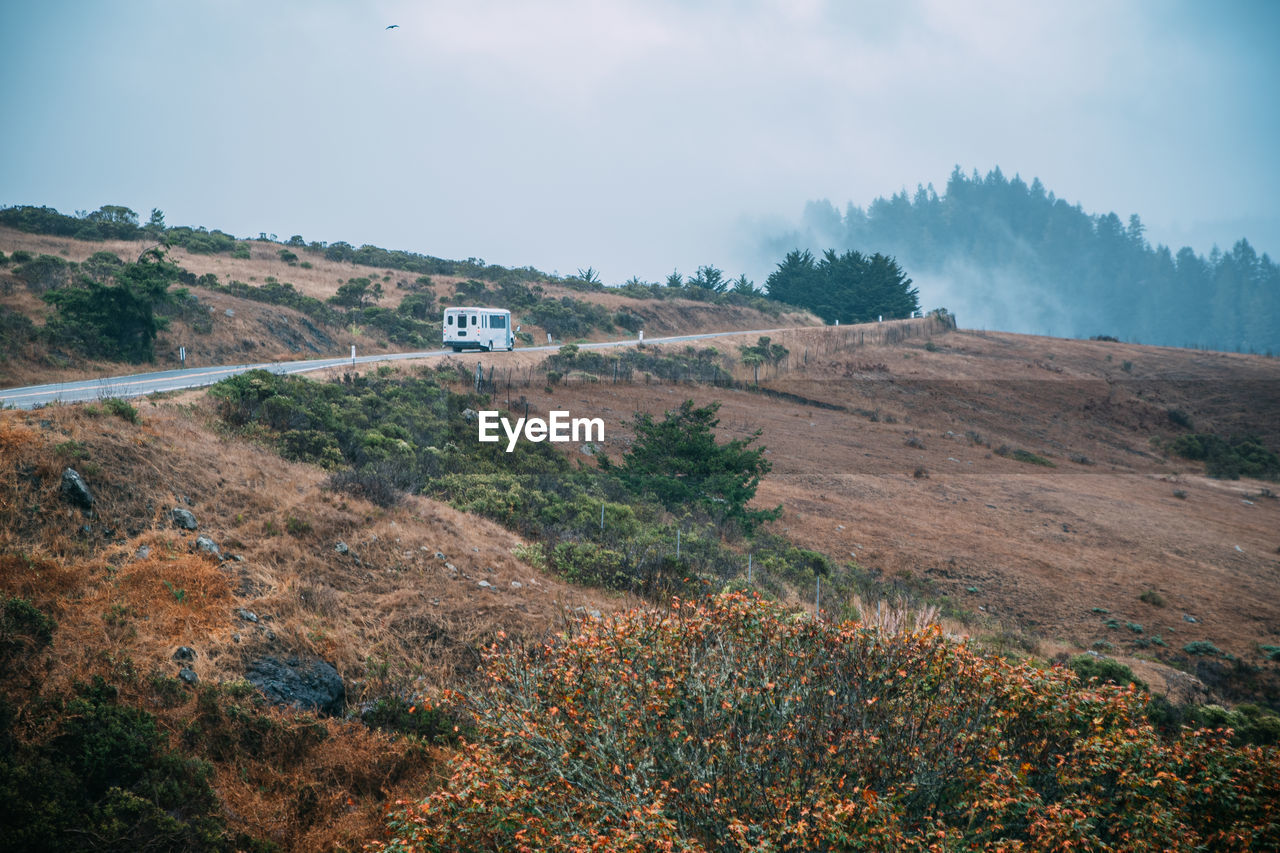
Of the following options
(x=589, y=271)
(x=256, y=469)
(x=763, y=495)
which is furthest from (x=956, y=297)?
(x=256, y=469)

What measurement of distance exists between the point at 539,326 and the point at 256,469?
1278 inches

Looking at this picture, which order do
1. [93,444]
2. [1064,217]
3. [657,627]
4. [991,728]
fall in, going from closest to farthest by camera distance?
[991,728]
[657,627]
[93,444]
[1064,217]

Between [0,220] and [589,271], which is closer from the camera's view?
[0,220]

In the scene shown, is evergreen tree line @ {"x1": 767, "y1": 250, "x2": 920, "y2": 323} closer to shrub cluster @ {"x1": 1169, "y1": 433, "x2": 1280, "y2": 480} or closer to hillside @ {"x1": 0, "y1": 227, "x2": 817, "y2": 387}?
hillside @ {"x1": 0, "y1": 227, "x2": 817, "y2": 387}

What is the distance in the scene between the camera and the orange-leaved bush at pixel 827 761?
Answer: 437 centimetres

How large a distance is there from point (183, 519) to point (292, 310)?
26925 mm

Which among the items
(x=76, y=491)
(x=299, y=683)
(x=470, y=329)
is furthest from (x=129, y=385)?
(x=470, y=329)

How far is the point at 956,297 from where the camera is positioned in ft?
565

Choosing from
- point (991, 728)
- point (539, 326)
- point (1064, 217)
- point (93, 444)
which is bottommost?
point (991, 728)

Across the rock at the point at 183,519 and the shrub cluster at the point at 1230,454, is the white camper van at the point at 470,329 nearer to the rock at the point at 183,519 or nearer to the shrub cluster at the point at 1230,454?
the rock at the point at 183,519

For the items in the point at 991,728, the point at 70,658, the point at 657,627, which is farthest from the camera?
the point at 70,658

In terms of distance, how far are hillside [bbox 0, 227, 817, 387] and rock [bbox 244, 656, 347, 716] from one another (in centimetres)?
1551

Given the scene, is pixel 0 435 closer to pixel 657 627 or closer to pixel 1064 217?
pixel 657 627

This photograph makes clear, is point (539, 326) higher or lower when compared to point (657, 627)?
Result: higher
